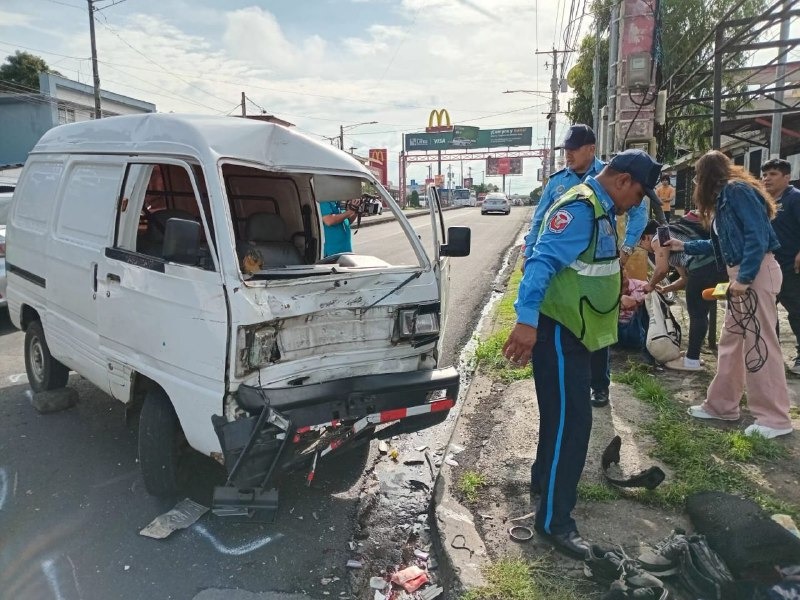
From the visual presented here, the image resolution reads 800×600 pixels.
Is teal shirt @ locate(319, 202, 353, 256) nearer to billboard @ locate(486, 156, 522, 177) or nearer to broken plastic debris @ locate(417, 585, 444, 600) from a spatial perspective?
broken plastic debris @ locate(417, 585, 444, 600)

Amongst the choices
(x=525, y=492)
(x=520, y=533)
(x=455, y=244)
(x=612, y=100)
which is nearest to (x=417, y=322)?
(x=455, y=244)

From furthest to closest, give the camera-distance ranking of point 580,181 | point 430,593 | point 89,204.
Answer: point 580,181
point 89,204
point 430,593

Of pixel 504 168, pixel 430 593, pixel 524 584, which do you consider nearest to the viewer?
pixel 524 584

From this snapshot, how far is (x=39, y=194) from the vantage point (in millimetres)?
4809

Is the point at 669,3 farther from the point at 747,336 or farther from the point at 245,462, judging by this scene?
the point at 245,462

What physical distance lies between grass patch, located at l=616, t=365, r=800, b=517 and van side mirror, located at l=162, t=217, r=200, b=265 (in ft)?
9.00

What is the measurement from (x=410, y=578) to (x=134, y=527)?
5.01ft

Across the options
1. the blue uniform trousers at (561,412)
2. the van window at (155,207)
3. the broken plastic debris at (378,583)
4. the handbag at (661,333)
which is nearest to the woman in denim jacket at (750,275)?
the handbag at (661,333)

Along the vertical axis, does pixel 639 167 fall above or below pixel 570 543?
above

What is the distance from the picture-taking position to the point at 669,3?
20172mm

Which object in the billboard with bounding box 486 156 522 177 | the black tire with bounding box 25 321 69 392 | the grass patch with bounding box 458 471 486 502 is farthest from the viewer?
the billboard with bounding box 486 156 522 177

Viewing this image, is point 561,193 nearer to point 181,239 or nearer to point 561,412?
point 561,412

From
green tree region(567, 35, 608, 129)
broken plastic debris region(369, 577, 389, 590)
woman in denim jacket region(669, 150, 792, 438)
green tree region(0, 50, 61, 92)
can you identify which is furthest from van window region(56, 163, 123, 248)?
green tree region(0, 50, 61, 92)

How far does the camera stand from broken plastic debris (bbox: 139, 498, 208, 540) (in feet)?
10.5
